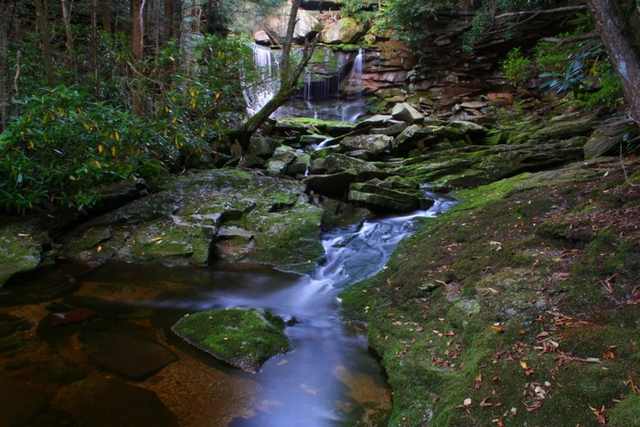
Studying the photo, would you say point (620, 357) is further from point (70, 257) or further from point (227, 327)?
point (70, 257)

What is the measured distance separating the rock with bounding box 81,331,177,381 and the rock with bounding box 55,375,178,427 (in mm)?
183

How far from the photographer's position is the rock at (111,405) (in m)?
3.31

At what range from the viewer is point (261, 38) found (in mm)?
23688

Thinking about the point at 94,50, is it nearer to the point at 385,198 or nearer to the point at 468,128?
the point at 385,198

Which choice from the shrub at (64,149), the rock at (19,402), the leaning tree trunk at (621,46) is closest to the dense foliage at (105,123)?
the shrub at (64,149)

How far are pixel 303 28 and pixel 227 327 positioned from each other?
2222 centimetres

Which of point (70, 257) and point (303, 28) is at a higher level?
point (303, 28)

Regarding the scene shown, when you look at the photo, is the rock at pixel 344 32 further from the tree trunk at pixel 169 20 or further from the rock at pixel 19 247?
the rock at pixel 19 247

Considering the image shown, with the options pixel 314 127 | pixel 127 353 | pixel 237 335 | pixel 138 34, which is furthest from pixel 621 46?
pixel 314 127

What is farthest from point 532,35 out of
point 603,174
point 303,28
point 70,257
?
point 70,257

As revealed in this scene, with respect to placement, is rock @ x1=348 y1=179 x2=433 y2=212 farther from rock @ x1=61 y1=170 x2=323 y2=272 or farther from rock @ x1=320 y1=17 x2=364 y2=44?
rock @ x1=320 y1=17 x2=364 y2=44

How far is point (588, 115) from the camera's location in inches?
444

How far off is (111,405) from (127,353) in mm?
788

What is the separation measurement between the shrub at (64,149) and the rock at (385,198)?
3616 mm
